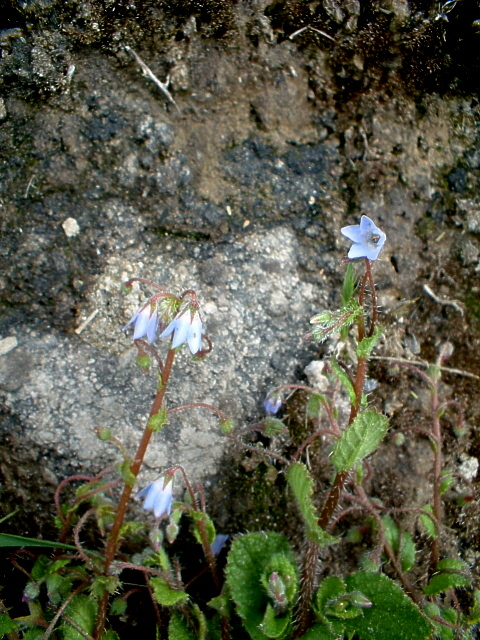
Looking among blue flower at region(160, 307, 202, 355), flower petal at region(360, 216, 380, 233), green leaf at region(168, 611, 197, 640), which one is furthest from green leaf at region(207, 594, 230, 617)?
flower petal at region(360, 216, 380, 233)

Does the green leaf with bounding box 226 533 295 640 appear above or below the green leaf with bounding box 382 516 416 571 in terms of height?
above

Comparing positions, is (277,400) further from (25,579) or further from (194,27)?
(194,27)

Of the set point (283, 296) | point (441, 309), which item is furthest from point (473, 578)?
point (283, 296)

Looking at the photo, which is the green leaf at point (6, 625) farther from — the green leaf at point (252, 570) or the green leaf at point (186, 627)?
the green leaf at point (252, 570)

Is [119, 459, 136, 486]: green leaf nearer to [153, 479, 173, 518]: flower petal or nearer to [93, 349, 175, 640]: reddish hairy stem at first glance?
[93, 349, 175, 640]: reddish hairy stem

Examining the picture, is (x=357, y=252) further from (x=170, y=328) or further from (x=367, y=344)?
(x=170, y=328)

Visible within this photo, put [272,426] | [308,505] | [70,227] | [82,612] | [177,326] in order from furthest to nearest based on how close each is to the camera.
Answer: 1. [70,227]
2. [272,426]
3. [82,612]
4. [308,505]
5. [177,326]

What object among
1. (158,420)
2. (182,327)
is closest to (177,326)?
(182,327)
